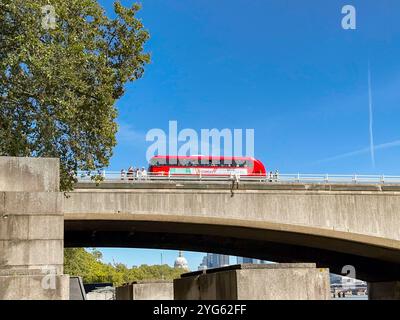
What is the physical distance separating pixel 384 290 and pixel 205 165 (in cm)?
2612

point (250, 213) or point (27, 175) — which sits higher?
point (250, 213)

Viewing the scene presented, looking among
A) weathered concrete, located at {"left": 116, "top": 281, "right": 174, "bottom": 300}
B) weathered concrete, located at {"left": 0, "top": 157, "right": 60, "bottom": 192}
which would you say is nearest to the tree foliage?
weathered concrete, located at {"left": 116, "top": 281, "right": 174, "bottom": 300}

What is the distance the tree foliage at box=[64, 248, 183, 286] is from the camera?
2908 inches

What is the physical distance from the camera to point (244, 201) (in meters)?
42.1

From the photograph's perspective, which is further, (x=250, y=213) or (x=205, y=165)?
(x=205, y=165)

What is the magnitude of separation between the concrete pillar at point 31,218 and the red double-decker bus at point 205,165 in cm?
4411

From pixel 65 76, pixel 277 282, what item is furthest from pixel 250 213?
pixel 277 282

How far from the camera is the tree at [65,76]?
20.4 metres

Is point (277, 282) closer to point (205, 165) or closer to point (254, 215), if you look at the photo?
point (254, 215)

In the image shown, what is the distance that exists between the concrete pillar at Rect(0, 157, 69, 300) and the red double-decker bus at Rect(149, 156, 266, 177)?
44105 millimetres

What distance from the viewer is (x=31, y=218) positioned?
40.6 ft


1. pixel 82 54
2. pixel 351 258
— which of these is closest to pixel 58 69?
pixel 82 54

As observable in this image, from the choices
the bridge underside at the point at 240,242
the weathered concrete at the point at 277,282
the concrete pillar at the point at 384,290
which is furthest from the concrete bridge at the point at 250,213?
the weathered concrete at the point at 277,282

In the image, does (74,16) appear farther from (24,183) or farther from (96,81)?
(24,183)
